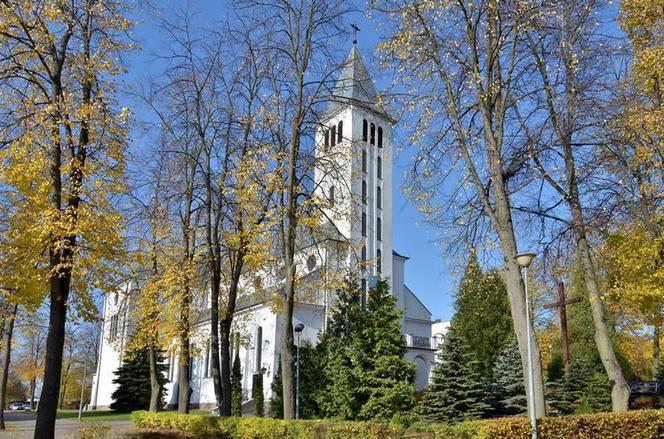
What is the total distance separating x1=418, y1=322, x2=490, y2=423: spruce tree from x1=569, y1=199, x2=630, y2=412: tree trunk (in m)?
8.87

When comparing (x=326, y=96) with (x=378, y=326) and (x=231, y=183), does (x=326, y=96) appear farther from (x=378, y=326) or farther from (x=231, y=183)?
(x=378, y=326)

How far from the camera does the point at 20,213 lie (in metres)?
13.1

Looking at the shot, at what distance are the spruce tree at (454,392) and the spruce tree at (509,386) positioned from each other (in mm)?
2210

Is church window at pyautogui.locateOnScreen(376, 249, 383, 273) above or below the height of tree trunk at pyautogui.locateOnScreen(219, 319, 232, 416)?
above

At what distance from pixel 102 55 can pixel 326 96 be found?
19.1 feet

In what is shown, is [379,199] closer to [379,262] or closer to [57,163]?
[379,262]

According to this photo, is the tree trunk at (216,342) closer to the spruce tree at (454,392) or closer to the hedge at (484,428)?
the hedge at (484,428)

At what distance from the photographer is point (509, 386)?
25.7 m

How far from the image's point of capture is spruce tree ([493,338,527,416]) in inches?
998

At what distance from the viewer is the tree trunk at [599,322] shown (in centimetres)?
1342

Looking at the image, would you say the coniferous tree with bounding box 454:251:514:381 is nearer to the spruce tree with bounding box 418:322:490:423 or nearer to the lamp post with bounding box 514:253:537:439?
the spruce tree with bounding box 418:322:490:423

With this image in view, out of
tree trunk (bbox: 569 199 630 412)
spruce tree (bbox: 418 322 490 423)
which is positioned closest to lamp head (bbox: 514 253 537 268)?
tree trunk (bbox: 569 199 630 412)

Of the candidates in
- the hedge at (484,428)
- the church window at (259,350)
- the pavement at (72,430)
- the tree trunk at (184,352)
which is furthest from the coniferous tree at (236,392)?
the hedge at (484,428)

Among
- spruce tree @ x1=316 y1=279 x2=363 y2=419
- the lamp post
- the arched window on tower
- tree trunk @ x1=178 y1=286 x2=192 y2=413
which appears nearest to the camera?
the lamp post
